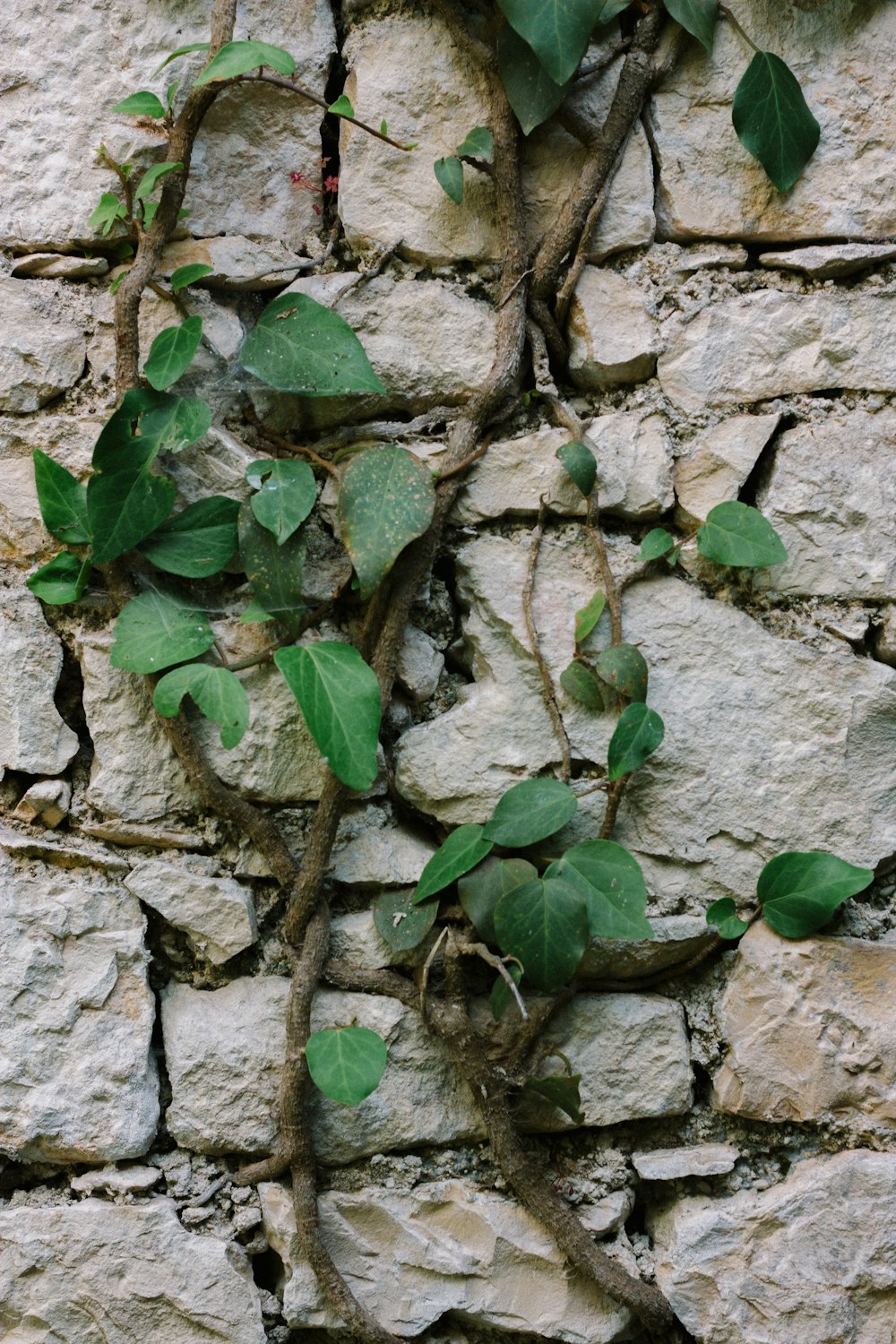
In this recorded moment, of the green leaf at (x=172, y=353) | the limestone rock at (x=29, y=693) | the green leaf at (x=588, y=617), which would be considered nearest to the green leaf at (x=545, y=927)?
the green leaf at (x=588, y=617)

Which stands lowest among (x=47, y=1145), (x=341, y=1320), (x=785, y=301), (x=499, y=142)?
(x=341, y=1320)

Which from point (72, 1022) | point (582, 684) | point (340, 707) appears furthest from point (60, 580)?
point (582, 684)

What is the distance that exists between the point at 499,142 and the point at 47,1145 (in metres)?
1.11

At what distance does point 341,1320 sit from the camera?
3.29 ft

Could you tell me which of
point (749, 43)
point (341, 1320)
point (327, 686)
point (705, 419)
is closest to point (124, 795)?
point (327, 686)

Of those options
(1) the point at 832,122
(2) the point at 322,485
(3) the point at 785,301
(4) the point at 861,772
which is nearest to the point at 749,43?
(1) the point at 832,122

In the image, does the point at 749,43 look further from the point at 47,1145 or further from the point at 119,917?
the point at 47,1145

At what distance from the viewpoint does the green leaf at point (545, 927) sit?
0.98 m

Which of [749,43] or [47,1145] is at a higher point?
[749,43]

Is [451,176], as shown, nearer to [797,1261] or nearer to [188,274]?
[188,274]

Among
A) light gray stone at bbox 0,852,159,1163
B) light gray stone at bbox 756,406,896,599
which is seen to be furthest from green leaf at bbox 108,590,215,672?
light gray stone at bbox 756,406,896,599

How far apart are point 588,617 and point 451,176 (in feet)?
1.58

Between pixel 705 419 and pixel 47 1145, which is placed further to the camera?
pixel 705 419

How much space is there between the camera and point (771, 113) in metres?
1.08
